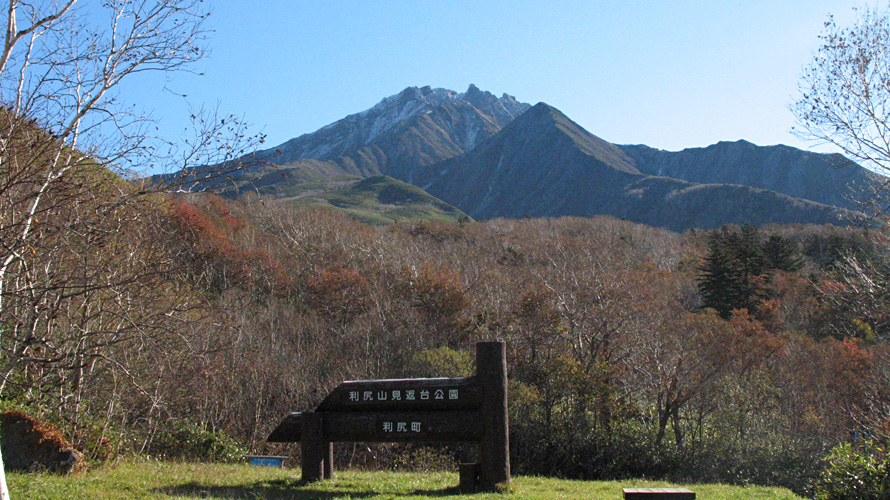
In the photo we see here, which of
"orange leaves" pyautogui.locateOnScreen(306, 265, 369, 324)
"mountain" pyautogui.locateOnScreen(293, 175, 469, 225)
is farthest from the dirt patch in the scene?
"mountain" pyautogui.locateOnScreen(293, 175, 469, 225)

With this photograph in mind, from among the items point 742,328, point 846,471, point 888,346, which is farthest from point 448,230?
point 846,471

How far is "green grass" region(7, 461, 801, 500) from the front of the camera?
26.0ft

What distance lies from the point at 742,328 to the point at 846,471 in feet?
83.2

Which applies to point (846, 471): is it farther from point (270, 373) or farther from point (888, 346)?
point (888, 346)

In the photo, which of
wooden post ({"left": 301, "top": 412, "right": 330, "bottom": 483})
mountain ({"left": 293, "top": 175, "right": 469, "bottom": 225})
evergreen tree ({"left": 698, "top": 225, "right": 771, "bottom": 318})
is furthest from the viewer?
mountain ({"left": 293, "top": 175, "right": 469, "bottom": 225})

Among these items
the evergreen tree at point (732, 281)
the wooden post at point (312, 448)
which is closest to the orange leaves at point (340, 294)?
the evergreen tree at point (732, 281)

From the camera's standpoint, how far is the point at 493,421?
857 cm

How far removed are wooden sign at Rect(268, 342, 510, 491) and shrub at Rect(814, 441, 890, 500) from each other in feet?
14.2

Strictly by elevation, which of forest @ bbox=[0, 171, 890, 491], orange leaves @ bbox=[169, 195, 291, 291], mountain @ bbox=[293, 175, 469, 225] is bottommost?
forest @ bbox=[0, 171, 890, 491]

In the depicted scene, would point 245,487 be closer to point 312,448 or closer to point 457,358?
point 312,448

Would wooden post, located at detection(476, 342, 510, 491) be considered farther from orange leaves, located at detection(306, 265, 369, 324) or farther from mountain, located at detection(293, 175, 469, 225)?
mountain, located at detection(293, 175, 469, 225)

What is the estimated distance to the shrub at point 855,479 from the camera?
7.85 meters

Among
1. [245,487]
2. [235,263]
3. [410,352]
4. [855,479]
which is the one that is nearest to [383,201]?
[235,263]

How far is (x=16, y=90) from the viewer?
733 centimetres
